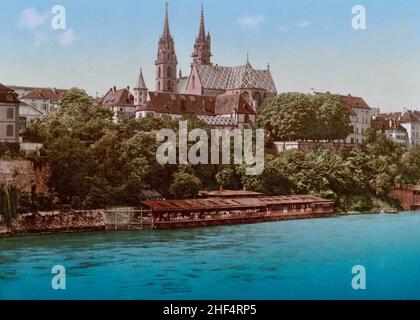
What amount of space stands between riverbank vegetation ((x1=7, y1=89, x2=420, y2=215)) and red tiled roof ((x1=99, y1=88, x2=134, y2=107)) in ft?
21.3

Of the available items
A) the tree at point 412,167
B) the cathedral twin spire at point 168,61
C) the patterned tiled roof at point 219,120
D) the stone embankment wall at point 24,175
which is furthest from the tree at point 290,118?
the stone embankment wall at point 24,175

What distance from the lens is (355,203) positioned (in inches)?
1079

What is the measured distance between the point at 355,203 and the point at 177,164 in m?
7.30

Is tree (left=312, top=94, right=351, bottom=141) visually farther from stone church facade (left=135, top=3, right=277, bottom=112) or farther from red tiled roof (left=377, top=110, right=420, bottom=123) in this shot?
stone church facade (left=135, top=3, right=277, bottom=112)

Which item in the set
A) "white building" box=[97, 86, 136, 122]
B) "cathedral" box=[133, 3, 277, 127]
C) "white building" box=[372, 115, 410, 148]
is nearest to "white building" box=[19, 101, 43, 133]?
"cathedral" box=[133, 3, 277, 127]

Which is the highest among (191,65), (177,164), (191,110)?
(191,65)

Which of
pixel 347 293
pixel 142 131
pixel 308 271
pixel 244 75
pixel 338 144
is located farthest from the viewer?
pixel 244 75

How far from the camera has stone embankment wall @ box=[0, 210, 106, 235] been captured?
19281 mm

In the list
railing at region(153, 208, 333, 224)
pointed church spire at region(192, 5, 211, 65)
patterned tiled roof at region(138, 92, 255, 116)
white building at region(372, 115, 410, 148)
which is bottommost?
railing at region(153, 208, 333, 224)

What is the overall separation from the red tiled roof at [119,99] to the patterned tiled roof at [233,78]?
157 inches

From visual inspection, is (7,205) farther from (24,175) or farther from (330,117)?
(330,117)

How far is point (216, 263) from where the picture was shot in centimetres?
1554
